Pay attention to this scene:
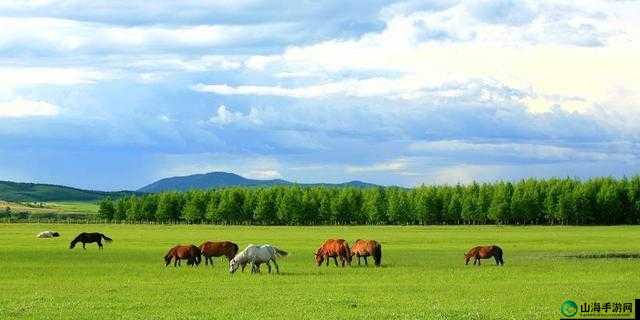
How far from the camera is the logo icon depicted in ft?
77.6

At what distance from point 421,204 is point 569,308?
13777 cm

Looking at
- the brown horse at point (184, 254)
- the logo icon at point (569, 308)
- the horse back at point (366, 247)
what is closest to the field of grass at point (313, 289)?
the logo icon at point (569, 308)

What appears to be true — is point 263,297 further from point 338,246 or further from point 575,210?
point 575,210

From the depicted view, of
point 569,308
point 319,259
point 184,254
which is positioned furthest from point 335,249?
point 569,308

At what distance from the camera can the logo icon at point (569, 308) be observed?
23.6 meters

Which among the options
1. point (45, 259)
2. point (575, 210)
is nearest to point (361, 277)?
point (45, 259)

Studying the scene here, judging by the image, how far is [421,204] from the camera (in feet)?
531

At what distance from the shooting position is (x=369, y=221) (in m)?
169

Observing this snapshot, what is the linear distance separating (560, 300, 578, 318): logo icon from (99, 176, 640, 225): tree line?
130 metres

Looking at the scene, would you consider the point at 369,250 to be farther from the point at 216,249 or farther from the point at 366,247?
the point at 216,249

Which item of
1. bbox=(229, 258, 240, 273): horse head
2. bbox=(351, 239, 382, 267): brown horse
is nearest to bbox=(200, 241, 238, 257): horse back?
bbox=(351, 239, 382, 267): brown horse

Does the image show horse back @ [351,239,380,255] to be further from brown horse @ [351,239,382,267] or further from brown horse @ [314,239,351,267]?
brown horse @ [314,239,351,267]

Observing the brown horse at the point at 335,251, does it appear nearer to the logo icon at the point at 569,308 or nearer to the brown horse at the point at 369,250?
the brown horse at the point at 369,250

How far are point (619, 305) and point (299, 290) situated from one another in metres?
10.6
